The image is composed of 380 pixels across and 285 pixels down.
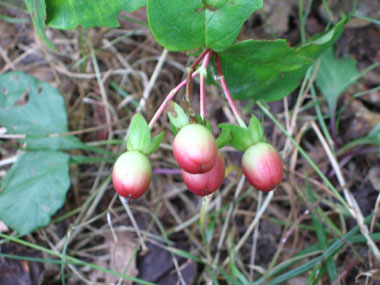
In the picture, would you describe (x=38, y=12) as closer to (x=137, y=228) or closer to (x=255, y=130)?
(x=255, y=130)

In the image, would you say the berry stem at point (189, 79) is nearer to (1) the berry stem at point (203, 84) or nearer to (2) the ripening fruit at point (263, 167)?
(1) the berry stem at point (203, 84)

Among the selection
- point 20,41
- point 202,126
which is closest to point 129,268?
point 202,126

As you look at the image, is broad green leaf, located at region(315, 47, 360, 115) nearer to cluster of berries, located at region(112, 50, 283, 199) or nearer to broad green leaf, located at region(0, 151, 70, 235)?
cluster of berries, located at region(112, 50, 283, 199)

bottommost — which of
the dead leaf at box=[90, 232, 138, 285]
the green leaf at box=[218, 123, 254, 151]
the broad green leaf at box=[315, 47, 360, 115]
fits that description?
the dead leaf at box=[90, 232, 138, 285]

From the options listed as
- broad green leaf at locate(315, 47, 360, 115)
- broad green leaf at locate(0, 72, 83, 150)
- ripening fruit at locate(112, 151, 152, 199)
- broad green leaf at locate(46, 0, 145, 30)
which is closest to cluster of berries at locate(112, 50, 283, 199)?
ripening fruit at locate(112, 151, 152, 199)

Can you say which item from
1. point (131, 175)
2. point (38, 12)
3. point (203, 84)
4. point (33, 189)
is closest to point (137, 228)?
point (33, 189)
